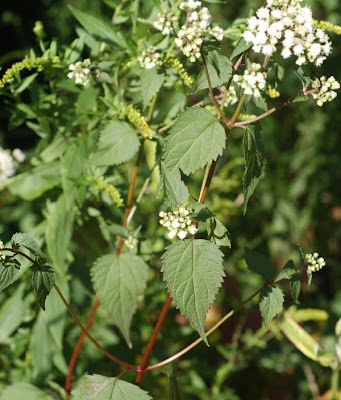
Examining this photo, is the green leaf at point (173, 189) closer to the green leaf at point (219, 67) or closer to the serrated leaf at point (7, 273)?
the green leaf at point (219, 67)

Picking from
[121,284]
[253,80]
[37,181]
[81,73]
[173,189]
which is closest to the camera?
[253,80]

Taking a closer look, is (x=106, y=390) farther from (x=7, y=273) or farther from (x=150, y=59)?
(x=150, y=59)

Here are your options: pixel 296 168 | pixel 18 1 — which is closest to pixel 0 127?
pixel 18 1

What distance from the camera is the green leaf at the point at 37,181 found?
1384 millimetres

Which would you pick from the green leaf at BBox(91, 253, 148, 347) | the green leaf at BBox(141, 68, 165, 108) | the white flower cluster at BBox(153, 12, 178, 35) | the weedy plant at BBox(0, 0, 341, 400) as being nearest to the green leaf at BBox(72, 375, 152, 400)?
the weedy plant at BBox(0, 0, 341, 400)

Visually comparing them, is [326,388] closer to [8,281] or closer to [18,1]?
[8,281]

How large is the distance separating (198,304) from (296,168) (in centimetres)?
177

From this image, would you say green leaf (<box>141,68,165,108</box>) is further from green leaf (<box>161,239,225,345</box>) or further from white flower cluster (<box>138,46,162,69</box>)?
green leaf (<box>161,239,225,345</box>)

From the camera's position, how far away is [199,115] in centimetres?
95

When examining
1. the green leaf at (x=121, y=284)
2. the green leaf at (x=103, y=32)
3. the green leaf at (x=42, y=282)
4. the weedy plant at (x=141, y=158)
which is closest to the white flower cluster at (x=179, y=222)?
the weedy plant at (x=141, y=158)

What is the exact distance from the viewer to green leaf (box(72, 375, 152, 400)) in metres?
0.99

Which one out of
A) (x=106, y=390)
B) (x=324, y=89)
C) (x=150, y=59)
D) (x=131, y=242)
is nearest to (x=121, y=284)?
(x=131, y=242)

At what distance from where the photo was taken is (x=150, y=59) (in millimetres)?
1068

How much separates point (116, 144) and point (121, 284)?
287 millimetres
